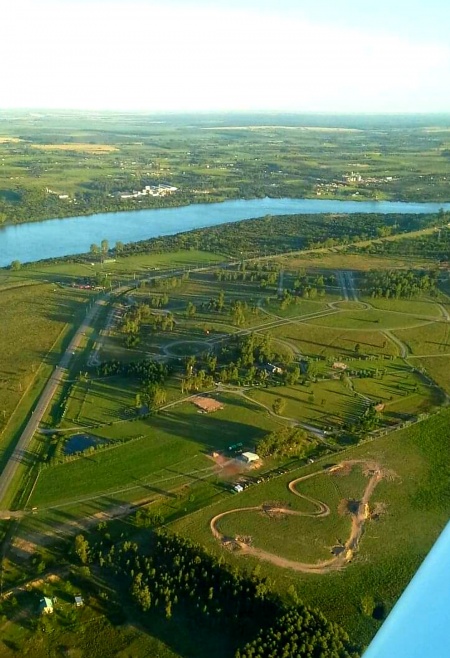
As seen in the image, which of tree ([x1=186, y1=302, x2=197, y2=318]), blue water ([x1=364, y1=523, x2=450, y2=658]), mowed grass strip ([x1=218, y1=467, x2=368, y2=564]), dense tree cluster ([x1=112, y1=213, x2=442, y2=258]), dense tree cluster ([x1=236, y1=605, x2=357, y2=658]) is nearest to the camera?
blue water ([x1=364, y1=523, x2=450, y2=658])

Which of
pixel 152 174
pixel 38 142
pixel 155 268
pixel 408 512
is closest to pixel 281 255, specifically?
pixel 155 268

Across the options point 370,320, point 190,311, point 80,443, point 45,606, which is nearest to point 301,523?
point 45,606

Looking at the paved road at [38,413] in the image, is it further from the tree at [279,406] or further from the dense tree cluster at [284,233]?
the dense tree cluster at [284,233]

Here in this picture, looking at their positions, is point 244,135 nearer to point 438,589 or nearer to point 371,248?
point 371,248

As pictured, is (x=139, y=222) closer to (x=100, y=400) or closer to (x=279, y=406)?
(x=100, y=400)

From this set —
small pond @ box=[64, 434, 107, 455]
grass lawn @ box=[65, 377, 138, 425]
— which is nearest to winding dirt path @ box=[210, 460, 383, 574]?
small pond @ box=[64, 434, 107, 455]

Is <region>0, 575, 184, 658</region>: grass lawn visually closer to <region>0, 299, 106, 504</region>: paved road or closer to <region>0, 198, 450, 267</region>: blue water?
<region>0, 299, 106, 504</region>: paved road

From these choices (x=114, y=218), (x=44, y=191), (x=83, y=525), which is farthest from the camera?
(x=44, y=191)
